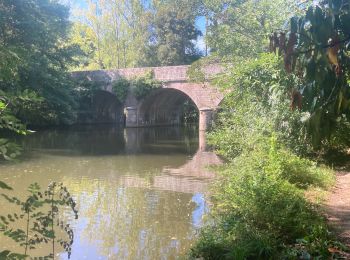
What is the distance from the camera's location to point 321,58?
2.63m

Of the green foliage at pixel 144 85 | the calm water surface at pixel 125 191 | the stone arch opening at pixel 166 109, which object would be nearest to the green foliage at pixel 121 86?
the green foliage at pixel 144 85

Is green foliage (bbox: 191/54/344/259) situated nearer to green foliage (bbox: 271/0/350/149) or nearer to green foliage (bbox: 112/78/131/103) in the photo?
green foliage (bbox: 271/0/350/149)

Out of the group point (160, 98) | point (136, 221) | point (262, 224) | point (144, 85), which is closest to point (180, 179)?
point (136, 221)

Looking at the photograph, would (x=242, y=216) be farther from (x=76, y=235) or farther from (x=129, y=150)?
(x=129, y=150)

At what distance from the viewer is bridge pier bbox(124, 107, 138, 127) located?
30.7 meters

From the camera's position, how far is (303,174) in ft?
24.9

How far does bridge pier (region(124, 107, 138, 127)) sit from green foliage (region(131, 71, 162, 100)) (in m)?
1.26

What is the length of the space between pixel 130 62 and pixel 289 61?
124 feet

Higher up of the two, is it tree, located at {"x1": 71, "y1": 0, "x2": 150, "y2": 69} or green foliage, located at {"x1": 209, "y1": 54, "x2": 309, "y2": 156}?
tree, located at {"x1": 71, "y1": 0, "x2": 150, "y2": 69}

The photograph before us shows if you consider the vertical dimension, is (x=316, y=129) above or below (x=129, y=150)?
above

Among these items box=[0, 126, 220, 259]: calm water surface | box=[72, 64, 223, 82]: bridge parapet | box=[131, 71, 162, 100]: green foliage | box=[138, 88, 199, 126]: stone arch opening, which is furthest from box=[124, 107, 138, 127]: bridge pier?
box=[0, 126, 220, 259]: calm water surface

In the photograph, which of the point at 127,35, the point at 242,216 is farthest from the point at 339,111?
the point at 127,35

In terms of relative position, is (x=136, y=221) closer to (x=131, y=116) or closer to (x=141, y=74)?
(x=141, y=74)

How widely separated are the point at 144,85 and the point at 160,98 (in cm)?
387
